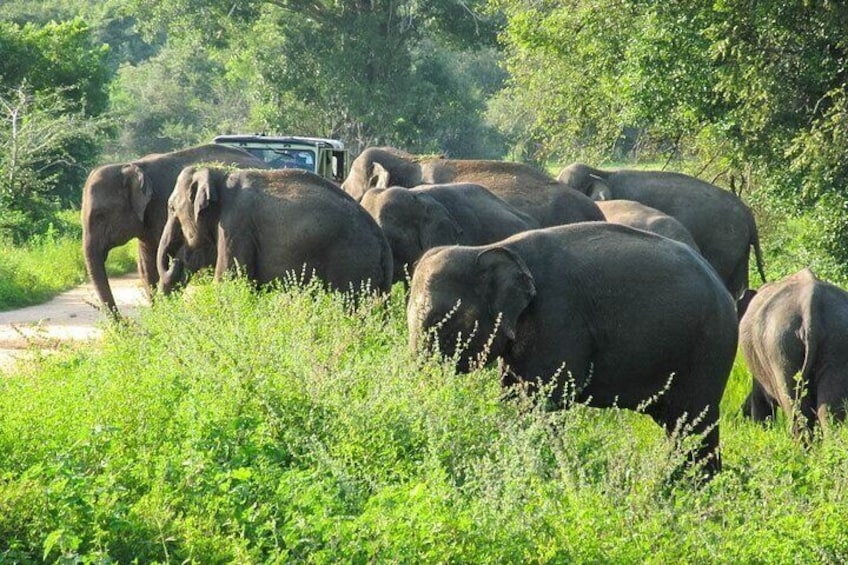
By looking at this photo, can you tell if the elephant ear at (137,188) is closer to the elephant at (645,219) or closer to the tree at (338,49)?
the elephant at (645,219)

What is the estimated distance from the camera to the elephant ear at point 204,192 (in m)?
13.2

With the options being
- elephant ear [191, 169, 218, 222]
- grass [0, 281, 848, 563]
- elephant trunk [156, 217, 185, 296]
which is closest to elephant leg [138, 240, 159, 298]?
elephant trunk [156, 217, 185, 296]

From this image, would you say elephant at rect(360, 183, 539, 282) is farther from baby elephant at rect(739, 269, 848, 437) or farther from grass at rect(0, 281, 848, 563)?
grass at rect(0, 281, 848, 563)

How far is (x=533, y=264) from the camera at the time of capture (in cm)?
927

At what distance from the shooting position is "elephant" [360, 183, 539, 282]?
43.2 ft

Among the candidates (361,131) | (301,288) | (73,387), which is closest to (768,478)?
(73,387)

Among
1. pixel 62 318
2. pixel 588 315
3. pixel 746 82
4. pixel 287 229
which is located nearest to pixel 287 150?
pixel 62 318

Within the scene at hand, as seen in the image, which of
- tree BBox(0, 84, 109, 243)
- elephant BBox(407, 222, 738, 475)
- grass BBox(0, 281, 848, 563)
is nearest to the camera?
grass BBox(0, 281, 848, 563)

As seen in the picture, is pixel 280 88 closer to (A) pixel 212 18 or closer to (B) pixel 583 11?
(A) pixel 212 18

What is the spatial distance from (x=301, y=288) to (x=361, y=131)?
31915 millimetres

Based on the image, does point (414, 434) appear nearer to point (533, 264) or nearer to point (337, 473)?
point (337, 473)

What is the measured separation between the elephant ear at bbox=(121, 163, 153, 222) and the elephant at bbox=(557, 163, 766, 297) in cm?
518

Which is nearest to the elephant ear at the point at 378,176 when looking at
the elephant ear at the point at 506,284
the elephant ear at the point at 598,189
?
the elephant ear at the point at 598,189

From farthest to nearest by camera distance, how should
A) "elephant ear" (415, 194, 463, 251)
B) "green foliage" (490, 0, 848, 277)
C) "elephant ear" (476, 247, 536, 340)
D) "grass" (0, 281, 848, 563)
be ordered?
"green foliage" (490, 0, 848, 277) → "elephant ear" (415, 194, 463, 251) → "elephant ear" (476, 247, 536, 340) → "grass" (0, 281, 848, 563)
